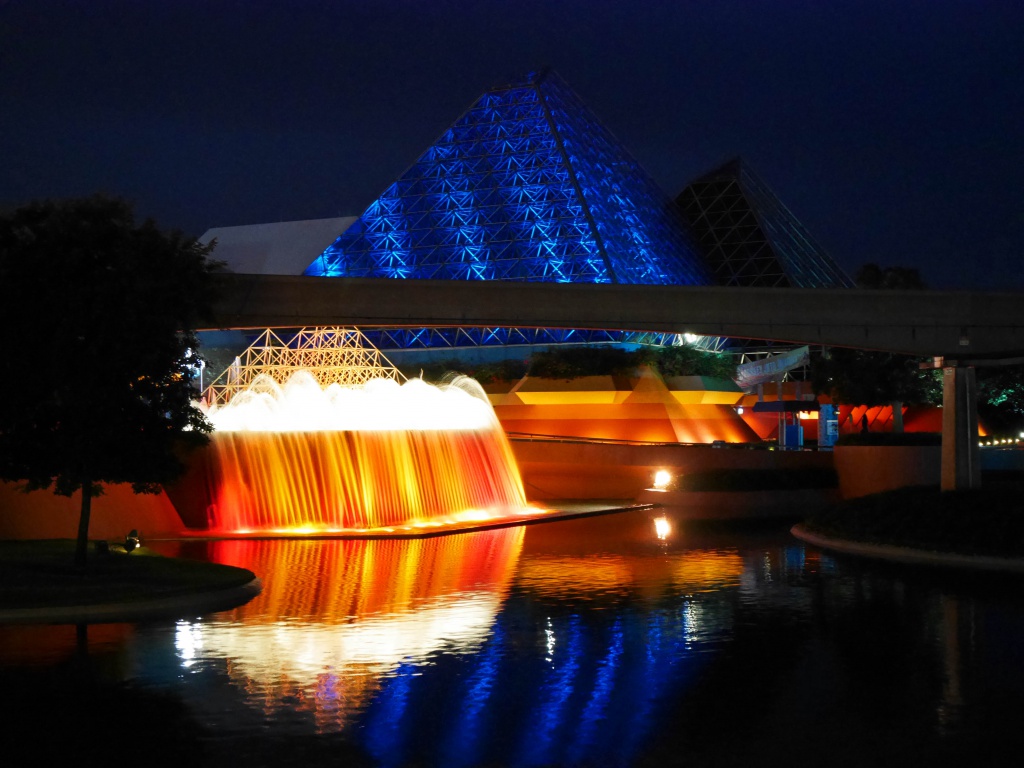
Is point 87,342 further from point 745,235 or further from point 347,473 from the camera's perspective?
point 745,235

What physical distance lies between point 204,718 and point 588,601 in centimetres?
835

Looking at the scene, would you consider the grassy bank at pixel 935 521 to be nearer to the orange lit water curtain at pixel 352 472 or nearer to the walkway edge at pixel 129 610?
the orange lit water curtain at pixel 352 472

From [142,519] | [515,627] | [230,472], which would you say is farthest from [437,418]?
[515,627]

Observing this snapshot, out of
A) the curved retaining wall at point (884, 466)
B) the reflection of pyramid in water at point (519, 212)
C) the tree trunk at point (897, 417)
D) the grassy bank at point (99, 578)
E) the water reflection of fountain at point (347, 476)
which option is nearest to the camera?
the grassy bank at point (99, 578)

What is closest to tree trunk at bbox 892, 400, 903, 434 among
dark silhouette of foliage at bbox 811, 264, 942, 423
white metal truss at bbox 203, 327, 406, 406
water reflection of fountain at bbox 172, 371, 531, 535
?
dark silhouette of foliage at bbox 811, 264, 942, 423

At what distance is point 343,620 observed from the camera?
56.3 feet

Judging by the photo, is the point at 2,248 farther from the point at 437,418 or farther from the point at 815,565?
the point at 437,418

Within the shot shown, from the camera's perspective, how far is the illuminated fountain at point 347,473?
3170cm

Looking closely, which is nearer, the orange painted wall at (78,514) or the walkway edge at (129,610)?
the walkway edge at (129,610)

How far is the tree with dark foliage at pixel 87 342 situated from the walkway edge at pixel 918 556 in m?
14.7

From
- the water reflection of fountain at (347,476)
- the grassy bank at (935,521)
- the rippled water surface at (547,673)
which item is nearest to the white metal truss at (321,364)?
the water reflection of fountain at (347,476)

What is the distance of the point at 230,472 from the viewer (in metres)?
31.9

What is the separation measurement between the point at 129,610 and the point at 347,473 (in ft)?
48.6

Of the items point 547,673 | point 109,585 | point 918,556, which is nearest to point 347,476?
point 109,585
